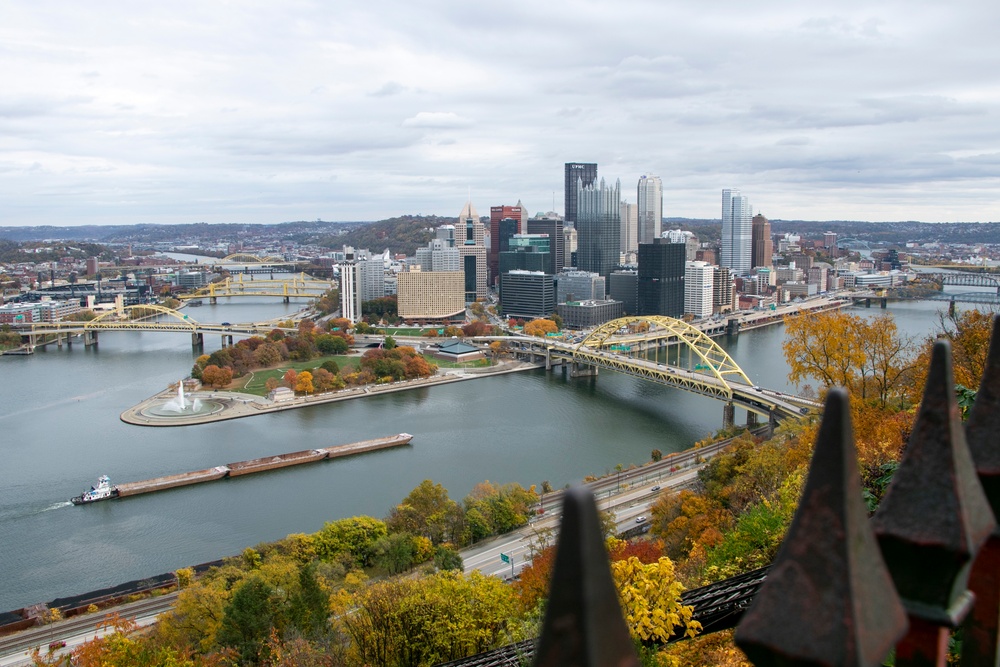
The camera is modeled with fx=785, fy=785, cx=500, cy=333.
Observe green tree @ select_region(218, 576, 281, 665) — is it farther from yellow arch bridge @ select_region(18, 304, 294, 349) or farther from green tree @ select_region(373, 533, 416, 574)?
yellow arch bridge @ select_region(18, 304, 294, 349)

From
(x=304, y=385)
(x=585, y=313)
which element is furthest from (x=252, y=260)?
(x=304, y=385)

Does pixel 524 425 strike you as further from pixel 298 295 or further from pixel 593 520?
pixel 298 295

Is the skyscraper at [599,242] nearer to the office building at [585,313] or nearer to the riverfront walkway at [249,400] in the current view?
the office building at [585,313]

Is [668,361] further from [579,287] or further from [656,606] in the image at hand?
[656,606]

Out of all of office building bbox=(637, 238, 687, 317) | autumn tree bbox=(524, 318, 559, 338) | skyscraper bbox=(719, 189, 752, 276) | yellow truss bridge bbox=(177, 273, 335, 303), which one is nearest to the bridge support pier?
autumn tree bbox=(524, 318, 559, 338)

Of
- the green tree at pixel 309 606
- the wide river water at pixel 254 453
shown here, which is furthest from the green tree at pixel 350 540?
the green tree at pixel 309 606
